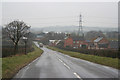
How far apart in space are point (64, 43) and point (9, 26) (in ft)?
206

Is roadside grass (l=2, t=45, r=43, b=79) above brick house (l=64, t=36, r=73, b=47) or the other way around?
the other way around

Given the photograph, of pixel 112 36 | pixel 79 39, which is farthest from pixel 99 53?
pixel 112 36

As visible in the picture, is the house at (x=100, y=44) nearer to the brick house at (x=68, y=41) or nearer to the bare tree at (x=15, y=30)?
the brick house at (x=68, y=41)

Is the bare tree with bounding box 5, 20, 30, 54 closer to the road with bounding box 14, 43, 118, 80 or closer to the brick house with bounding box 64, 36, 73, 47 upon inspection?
the road with bounding box 14, 43, 118, 80

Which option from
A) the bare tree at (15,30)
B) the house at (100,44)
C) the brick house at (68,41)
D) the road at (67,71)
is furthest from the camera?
the brick house at (68,41)

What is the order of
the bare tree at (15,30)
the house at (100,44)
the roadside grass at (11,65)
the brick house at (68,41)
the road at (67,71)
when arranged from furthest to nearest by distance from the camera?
the brick house at (68,41), the house at (100,44), the bare tree at (15,30), the roadside grass at (11,65), the road at (67,71)

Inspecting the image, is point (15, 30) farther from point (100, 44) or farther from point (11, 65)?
point (100, 44)

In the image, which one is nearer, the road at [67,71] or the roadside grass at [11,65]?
the road at [67,71]

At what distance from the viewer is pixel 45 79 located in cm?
1045

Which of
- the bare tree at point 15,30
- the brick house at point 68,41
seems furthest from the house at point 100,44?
the bare tree at point 15,30

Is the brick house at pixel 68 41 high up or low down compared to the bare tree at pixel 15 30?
down

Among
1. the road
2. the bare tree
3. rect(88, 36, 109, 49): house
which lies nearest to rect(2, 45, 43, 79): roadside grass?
the road

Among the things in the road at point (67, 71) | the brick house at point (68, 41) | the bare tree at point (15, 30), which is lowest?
the road at point (67, 71)

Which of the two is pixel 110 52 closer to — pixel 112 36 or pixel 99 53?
pixel 99 53
